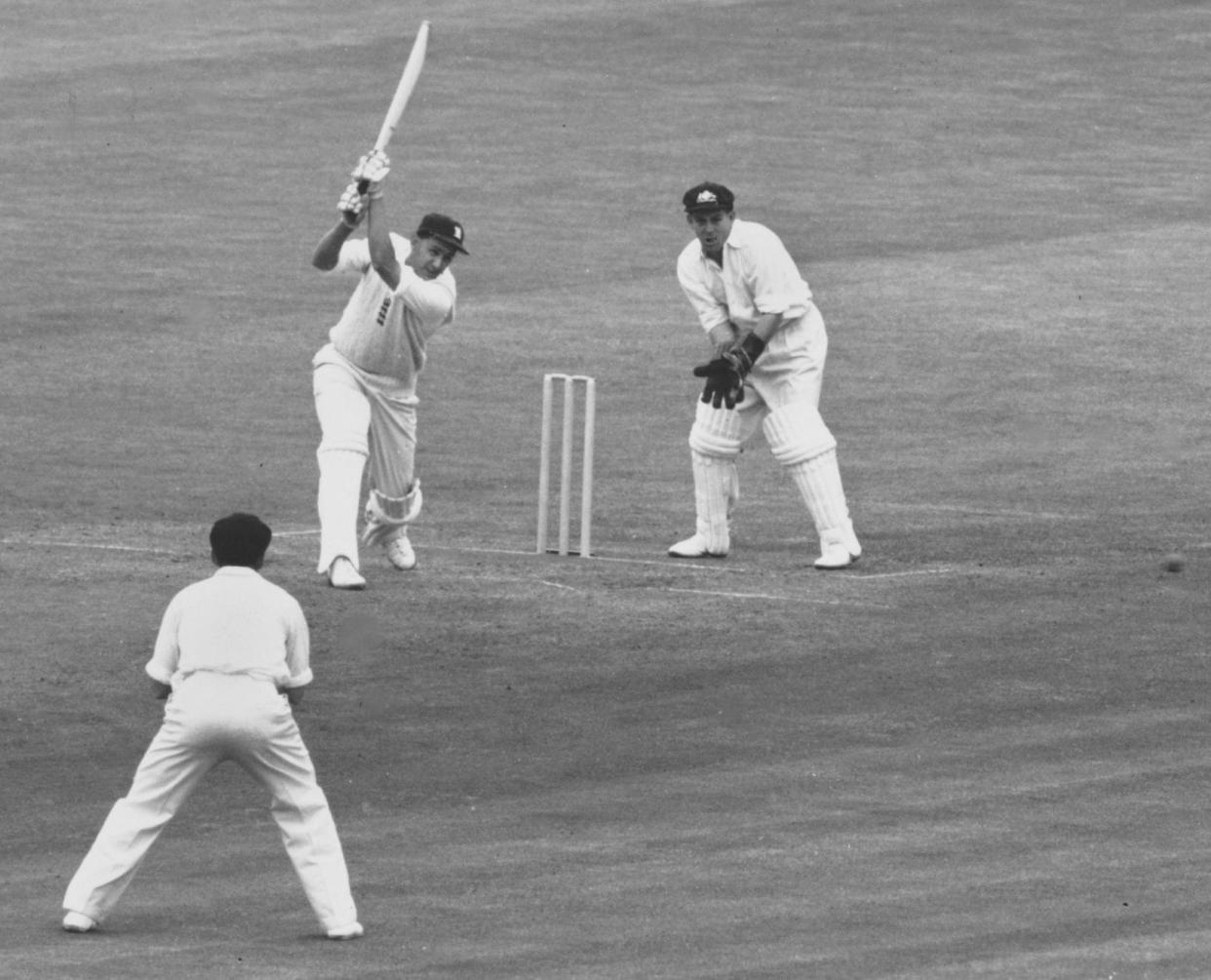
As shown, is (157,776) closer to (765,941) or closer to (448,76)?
(765,941)

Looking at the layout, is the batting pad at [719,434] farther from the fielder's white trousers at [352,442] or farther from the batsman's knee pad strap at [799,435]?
the fielder's white trousers at [352,442]

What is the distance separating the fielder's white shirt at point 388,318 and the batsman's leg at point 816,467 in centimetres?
225

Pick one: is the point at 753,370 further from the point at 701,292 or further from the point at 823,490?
the point at 823,490

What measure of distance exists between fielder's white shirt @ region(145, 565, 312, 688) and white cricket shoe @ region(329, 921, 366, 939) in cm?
86

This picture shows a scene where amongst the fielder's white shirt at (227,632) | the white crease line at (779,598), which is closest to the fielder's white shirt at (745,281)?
the white crease line at (779,598)

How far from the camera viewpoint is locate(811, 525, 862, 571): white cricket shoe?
17.4 metres

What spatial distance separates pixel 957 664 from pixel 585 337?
1136 centimetres

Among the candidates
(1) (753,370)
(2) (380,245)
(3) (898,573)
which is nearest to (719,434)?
(1) (753,370)

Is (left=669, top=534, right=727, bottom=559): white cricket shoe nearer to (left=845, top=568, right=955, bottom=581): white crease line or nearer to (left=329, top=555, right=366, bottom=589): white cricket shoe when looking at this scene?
(left=845, top=568, right=955, bottom=581): white crease line

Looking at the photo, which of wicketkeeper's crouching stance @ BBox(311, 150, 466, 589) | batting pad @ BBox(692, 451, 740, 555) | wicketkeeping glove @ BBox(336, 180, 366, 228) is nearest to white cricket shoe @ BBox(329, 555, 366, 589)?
wicketkeeper's crouching stance @ BBox(311, 150, 466, 589)

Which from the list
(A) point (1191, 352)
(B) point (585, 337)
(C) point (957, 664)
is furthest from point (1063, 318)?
(C) point (957, 664)

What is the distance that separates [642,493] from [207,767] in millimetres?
10631

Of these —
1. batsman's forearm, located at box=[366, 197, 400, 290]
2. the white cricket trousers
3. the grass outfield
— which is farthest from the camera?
batsman's forearm, located at box=[366, 197, 400, 290]

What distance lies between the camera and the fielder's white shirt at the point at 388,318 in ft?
52.3
